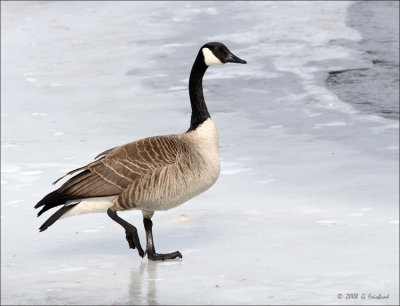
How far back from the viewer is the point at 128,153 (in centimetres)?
743

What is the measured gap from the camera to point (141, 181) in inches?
287

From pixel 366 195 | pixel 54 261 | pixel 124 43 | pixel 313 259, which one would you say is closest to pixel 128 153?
pixel 54 261

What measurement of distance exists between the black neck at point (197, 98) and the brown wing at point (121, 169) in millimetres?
329

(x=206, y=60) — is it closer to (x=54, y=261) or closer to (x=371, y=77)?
(x=54, y=261)

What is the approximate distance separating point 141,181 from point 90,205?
47cm

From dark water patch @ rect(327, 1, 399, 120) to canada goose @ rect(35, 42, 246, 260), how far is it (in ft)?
18.2

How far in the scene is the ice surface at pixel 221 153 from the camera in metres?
6.86

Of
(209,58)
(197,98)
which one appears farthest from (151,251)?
(209,58)

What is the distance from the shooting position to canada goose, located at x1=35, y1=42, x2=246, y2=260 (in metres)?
7.25

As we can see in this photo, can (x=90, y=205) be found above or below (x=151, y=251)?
above

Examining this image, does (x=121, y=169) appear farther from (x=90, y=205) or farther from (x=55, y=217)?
(x=55, y=217)

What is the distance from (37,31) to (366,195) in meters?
10.8

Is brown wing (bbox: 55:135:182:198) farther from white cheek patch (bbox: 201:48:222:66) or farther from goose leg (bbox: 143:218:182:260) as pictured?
white cheek patch (bbox: 201:48:222:66)

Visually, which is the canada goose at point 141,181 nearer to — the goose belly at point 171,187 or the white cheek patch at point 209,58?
the goose belly at point 171,187
